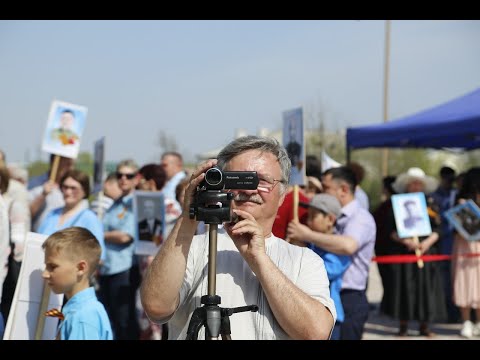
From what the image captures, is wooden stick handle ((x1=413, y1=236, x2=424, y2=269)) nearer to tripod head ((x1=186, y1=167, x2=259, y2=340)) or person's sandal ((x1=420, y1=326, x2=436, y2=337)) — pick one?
person's sandal ((x1=420, y1=326, x2=436, y2=337))

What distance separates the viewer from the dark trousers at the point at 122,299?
7812 mm

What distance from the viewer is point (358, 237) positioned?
5.91 meters

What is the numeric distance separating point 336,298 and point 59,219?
7.55 feet

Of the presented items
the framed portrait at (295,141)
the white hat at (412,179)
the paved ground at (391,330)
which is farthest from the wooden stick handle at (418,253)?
the framed portrait at (295,141)

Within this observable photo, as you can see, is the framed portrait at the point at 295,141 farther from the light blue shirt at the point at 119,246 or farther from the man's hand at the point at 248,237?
the man's hand at the point at 248,237

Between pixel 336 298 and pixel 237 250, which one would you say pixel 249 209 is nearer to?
pixel 237 250

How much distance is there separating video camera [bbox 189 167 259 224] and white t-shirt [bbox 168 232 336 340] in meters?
0.32

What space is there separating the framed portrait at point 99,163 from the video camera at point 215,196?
246 inches

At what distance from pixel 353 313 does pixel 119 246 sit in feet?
9.31

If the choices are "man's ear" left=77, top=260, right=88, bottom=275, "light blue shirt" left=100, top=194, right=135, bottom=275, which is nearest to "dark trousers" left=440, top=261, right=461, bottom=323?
"light blue shirt" left=100, top=194, right=135, bottom=275

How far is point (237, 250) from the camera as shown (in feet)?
8.82

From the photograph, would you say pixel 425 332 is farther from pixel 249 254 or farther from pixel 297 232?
pixel 249 254

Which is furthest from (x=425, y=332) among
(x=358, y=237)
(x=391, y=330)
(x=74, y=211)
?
(x=74, y=211)
